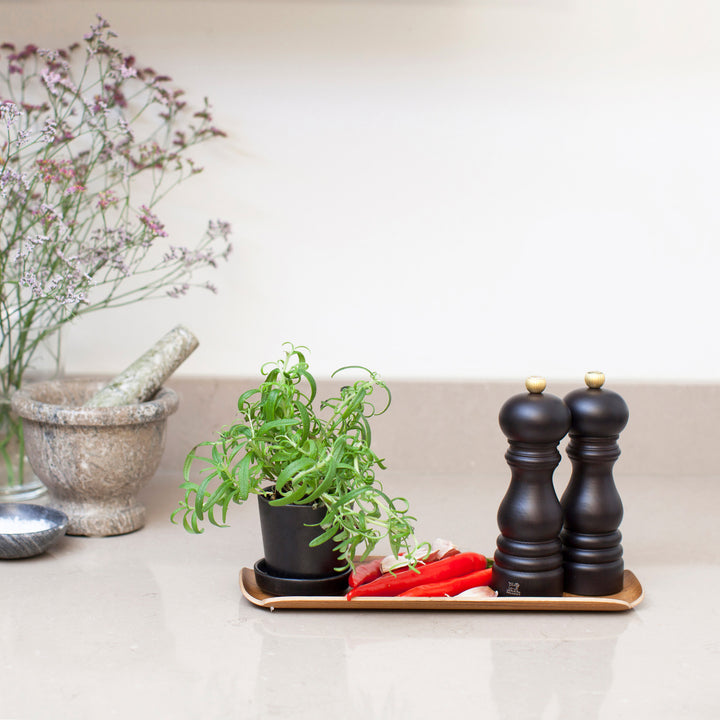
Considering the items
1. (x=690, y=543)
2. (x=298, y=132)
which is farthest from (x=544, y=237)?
(x=690, y=543)

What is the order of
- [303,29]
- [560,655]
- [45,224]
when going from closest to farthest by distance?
[560,655], [45,224], [303,29]

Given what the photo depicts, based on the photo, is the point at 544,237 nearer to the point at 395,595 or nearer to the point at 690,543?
the point at 690,543

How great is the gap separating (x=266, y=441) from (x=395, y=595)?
207 mm

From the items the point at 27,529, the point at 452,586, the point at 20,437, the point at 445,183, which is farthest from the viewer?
the point at 445,183

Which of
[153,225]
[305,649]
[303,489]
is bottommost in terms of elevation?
[305,649]

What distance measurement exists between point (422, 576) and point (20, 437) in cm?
59

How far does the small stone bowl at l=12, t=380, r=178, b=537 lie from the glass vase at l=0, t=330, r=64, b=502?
66 mm

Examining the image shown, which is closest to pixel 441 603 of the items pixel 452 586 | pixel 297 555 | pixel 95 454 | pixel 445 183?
pixel 452 586

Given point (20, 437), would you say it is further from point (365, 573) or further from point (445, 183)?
point (445, 183)

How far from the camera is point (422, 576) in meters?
0.96

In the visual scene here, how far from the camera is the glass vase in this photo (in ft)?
4.05

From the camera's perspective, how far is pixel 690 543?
117 centimetres

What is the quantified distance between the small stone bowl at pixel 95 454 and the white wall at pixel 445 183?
1.10 feet

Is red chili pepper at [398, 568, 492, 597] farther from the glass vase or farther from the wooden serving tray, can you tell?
the glass vase
